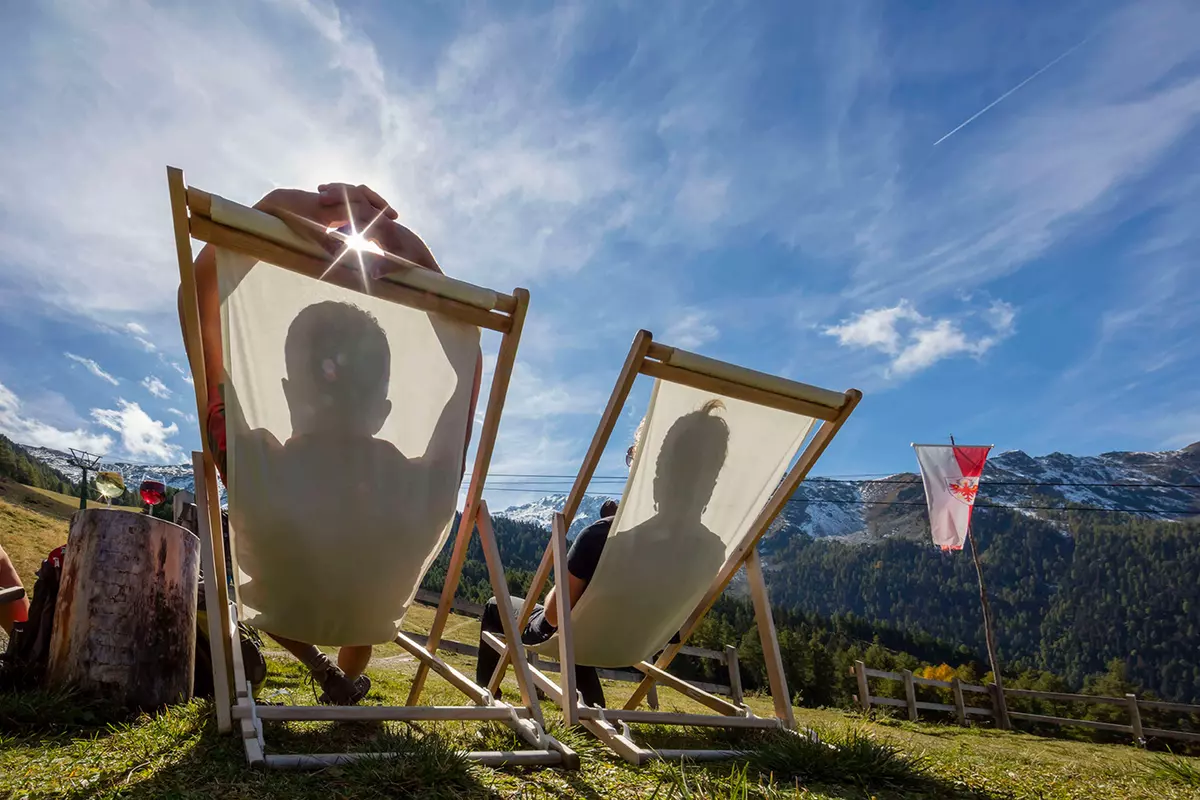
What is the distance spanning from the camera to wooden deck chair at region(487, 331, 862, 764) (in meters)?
2.47

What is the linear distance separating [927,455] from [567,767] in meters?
14.3

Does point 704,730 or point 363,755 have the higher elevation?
point 363,755

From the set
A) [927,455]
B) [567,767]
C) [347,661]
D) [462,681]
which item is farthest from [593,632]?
[927,455]

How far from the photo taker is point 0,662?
2.33 meters

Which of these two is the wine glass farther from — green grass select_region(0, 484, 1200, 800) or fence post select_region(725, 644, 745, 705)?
fence post select_region(725, 644, 745, 705)

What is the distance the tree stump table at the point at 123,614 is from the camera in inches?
89.0

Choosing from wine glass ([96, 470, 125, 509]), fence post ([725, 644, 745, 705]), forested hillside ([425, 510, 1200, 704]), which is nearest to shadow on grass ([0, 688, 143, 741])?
wine glass ([96, 470, 125, 509])

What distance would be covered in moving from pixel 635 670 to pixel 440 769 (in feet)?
11.1

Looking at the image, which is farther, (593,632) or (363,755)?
(593,632)

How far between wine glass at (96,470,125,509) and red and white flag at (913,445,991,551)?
46.2 feet

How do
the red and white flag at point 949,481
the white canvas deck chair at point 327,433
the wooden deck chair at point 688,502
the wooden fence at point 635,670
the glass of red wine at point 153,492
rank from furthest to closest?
the red and white flag at point 949,481, the wooden fence at point 635,670, the glass of red wine at point 153,492, the wooden deck chair at point 688,502, the white canvas deck chair at point 327,433

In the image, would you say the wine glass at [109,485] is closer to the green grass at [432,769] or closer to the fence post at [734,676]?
the green grass at [432,769]

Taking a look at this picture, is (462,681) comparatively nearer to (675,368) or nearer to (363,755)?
(363,755)

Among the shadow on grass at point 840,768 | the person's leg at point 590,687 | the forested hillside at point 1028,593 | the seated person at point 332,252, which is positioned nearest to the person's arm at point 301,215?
the seated person at point 332,252
